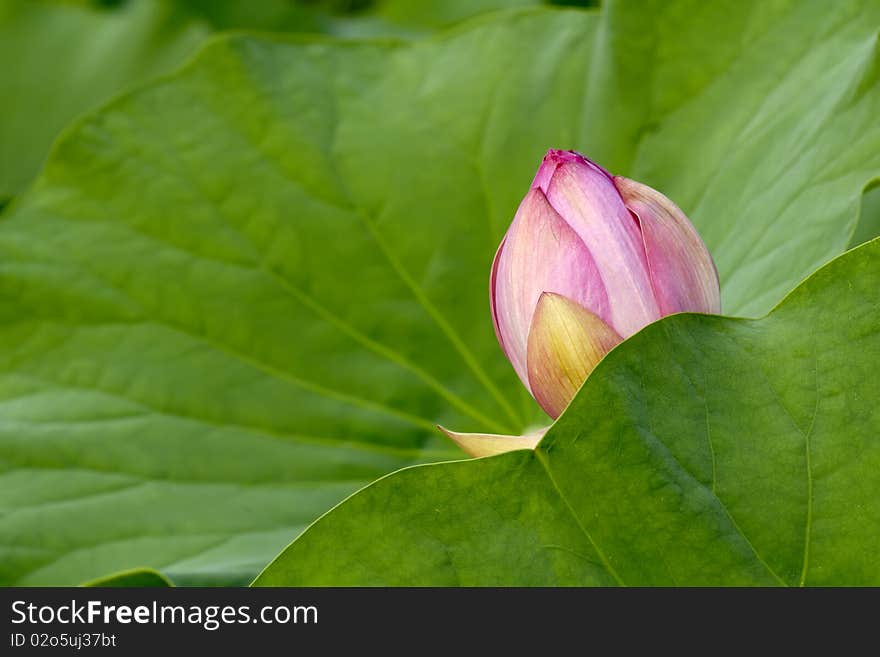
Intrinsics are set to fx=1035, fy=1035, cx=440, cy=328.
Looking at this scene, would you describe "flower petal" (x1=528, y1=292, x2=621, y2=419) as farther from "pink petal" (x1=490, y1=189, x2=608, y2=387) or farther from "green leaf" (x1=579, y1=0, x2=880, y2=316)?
"green leaf" (x1=579, y1=0, x2=880, y2=316)

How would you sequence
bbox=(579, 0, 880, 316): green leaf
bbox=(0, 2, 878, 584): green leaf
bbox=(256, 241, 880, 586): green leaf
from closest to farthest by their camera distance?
bbox=(256, 241, 880, 586): green leaf
bbox=(579, 0, 880, 316): green leaf
bbox=(0, 2, 878, 584): green leaf

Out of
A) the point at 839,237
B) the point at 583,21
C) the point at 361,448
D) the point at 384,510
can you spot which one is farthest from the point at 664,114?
the point at 384,510

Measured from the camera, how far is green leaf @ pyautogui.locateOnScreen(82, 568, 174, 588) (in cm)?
81

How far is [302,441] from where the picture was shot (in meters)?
1.12

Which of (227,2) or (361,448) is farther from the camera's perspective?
(227,2)

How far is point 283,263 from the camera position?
1164 millimetres

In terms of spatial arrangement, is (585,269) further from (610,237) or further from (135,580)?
(135,580)

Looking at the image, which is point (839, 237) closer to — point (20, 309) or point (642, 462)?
point (642, 462)

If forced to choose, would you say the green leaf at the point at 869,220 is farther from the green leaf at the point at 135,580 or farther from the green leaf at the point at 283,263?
the green leaf at the point at 135,580

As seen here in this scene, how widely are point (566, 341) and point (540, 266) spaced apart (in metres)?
0.05

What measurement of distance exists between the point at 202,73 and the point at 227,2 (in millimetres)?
850

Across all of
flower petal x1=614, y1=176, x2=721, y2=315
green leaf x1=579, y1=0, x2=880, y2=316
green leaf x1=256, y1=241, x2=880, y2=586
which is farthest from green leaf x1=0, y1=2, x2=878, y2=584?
green leaf x1=256, y1=241, x2=880, y2=586

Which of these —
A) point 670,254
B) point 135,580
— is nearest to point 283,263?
point 135,580

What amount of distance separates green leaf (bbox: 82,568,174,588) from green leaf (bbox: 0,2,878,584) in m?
0.17
